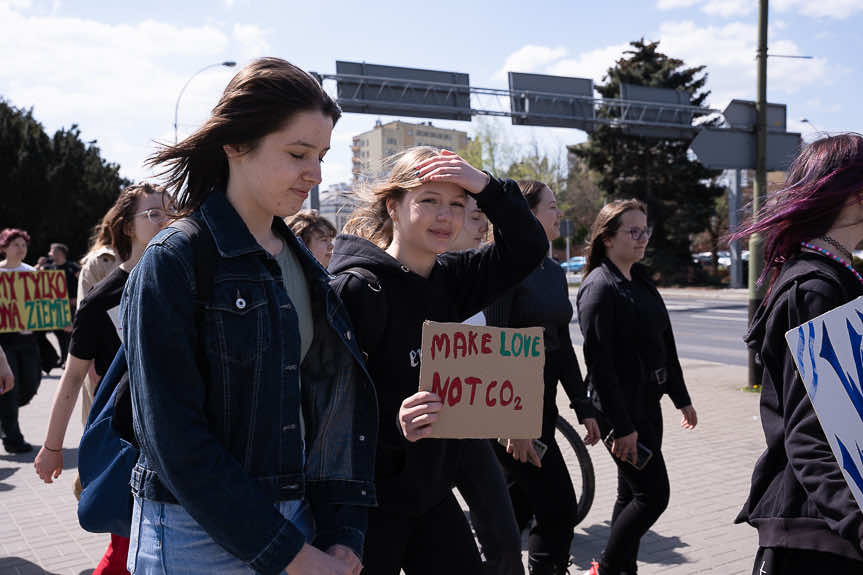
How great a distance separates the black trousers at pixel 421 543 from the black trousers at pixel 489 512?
0.33 meters

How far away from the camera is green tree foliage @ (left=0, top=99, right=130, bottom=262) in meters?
31.6

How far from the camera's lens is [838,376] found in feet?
6.36

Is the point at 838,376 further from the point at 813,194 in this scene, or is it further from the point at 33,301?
the point at 33,301

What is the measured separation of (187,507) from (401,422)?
0.87 m

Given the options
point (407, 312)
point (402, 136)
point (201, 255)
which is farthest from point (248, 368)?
point (402, 136)

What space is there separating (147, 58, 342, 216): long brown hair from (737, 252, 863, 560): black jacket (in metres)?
1.33

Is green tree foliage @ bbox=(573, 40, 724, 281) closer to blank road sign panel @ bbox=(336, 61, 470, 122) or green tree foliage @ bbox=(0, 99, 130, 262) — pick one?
A: blank road sign panel @ bbox=(336, 61, 470, 122)

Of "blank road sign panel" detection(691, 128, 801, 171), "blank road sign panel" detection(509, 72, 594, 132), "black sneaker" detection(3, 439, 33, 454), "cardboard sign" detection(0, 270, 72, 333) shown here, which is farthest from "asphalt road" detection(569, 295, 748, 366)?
"black sneaker" detection(3, 439, 33, 454)

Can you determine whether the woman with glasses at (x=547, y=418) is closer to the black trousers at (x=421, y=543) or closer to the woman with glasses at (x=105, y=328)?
the black trousers at (x=421, y=543)

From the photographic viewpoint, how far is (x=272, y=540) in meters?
1.56

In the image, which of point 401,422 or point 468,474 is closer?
point 401,422

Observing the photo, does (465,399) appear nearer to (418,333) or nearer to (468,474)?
(418,333)

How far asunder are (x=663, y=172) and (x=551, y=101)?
13.9 m

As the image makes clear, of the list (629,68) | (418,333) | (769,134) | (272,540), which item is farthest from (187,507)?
(629,68)
